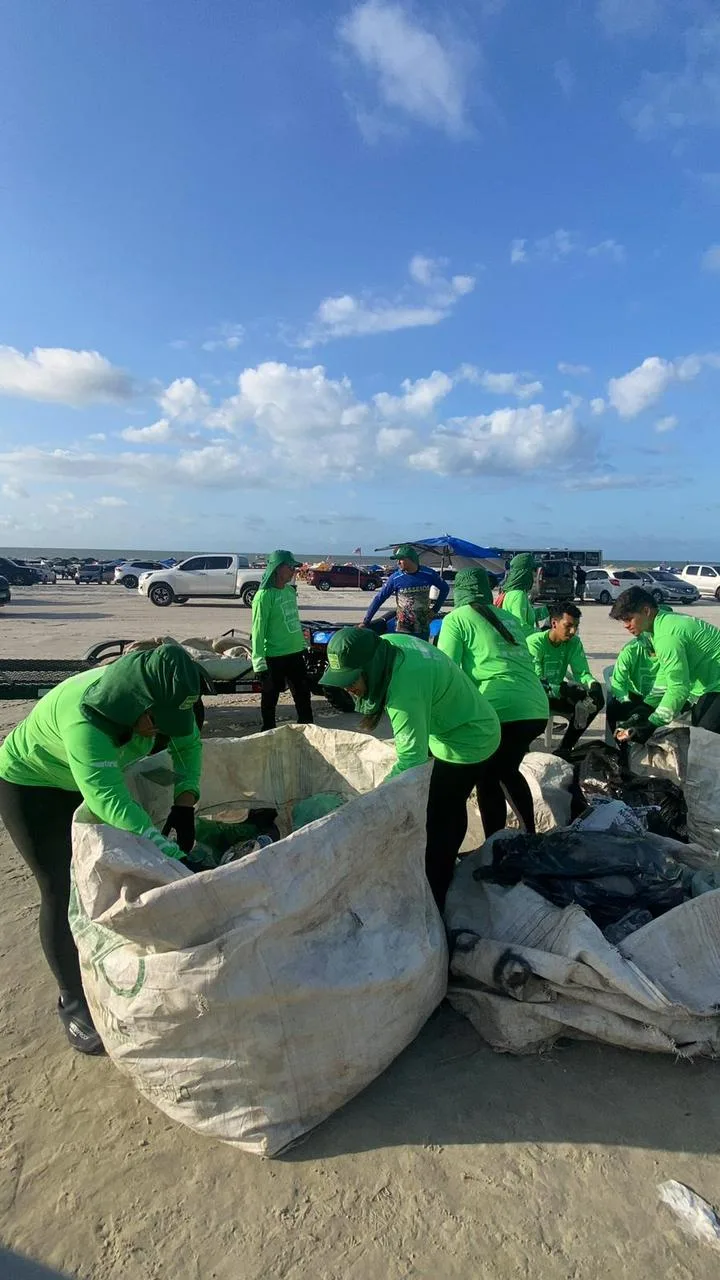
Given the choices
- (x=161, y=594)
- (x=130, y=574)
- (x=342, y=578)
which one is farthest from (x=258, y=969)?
(x=130, y=574)

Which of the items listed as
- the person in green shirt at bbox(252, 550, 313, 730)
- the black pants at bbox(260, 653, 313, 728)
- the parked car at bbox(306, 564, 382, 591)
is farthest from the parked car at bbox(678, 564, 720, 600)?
the person in green shirt at bbox(252, 550, 313, 730)

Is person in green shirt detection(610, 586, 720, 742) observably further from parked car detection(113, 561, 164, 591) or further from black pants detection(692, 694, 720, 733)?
parked car detection(113, 561, 164, 591)

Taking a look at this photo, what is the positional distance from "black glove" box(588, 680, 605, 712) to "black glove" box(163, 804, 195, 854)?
10.6ft

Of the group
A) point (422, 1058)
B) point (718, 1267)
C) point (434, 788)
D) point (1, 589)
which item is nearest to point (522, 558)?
point (434, 788)

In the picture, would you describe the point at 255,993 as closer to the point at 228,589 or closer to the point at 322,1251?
the point at 322,1251

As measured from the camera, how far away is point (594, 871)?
2812 millimetres

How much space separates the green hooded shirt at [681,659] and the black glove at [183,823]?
2.65 meters

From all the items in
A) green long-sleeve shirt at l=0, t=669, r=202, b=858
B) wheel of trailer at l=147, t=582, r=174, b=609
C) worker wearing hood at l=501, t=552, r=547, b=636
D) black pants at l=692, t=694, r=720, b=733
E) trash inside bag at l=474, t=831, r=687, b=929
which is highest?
worker wearing hood at l=501, t=552, r=547, b=636

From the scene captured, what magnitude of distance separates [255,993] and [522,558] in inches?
192

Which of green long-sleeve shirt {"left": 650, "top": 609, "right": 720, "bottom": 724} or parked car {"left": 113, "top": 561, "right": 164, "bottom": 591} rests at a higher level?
green long-sleeve shirt {"left": 650, "top": 609, "right": 720, "bottom": 724}

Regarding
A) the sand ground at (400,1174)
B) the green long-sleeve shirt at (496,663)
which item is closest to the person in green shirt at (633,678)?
the green long-sleeve shirt at (496,663)

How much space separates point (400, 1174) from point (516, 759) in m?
1.93

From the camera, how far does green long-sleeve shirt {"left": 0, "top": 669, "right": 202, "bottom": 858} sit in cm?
211

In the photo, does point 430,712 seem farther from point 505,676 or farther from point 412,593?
point 412,593
